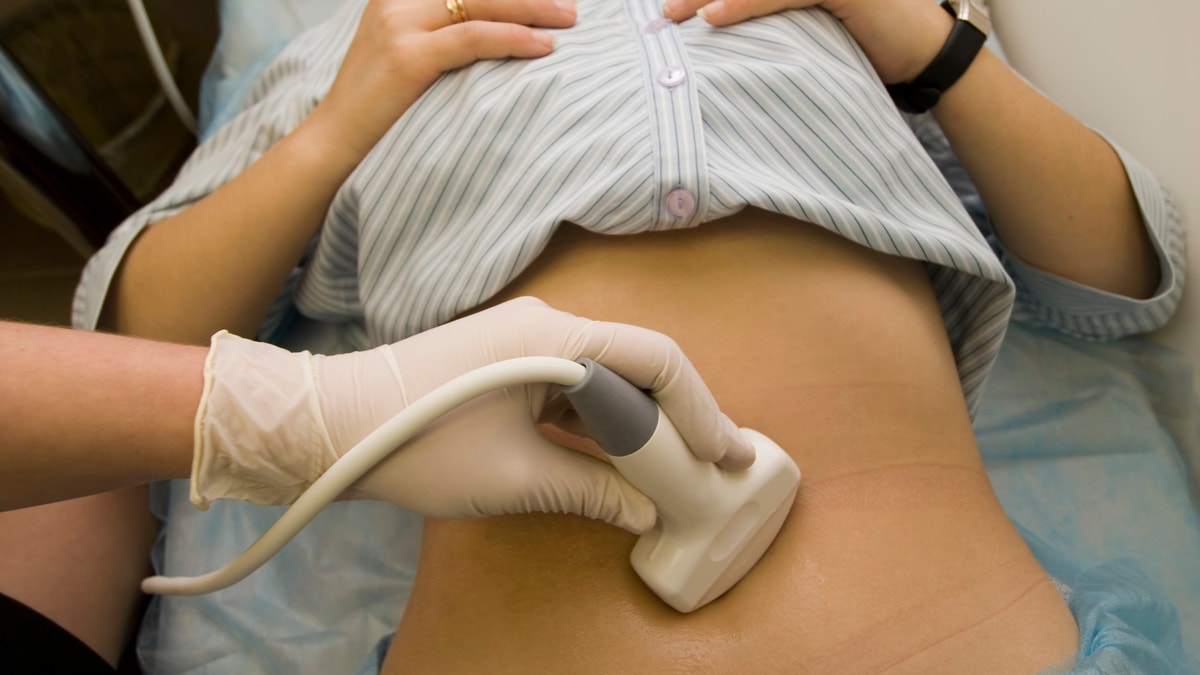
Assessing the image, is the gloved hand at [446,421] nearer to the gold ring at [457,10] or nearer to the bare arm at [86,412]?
the bare arm at [86,412]

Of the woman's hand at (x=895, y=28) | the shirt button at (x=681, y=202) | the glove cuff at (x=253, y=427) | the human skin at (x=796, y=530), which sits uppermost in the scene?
the woman's hand at (x=895, y=28)

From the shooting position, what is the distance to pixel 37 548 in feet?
2.60

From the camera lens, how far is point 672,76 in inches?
26.5

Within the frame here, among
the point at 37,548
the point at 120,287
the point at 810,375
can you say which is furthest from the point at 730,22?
the point at 37,548

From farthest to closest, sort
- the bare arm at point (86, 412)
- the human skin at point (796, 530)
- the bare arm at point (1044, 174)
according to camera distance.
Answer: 1. the bare arm at point (1044, 174)
2. the human skin at point (796, 530)
3. the bare arm at point (86, 412)

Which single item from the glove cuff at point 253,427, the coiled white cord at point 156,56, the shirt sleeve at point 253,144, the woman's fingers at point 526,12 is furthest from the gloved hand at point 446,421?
the coiled white cord at point 156,56

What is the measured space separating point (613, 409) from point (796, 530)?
221 millimetres

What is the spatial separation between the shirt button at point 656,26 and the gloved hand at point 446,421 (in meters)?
0.31

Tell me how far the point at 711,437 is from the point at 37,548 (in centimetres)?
71

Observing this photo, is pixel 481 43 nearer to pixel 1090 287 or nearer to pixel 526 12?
pixel 526 12

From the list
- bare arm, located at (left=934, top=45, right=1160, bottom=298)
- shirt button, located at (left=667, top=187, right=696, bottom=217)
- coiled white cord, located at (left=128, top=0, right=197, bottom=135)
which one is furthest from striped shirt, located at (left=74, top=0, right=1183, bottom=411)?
coiled white cord, located at (left=128, top=0, right=197, bottom=135)

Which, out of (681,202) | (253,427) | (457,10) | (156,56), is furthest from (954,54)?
(156,56)

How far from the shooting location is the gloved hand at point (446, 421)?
524mm

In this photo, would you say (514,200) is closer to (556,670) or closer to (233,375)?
(233,375)
